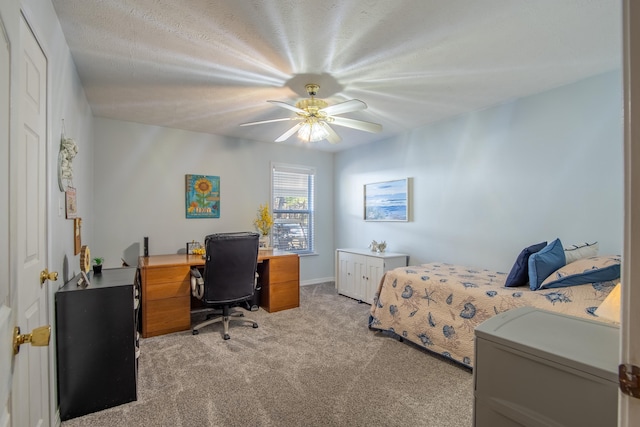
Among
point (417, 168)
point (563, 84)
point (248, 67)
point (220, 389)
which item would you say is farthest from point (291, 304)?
point (563, 84)

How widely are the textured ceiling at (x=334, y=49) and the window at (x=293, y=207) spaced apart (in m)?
1.82

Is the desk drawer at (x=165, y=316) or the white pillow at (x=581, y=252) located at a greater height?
the white pillow at (x=581, y=252)

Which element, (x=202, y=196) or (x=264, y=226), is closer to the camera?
(x=202, y=196)

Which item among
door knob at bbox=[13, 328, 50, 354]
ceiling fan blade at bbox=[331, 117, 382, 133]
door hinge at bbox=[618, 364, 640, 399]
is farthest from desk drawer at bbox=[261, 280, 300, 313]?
door hinge at bbox=[618, 364, 640, 399]

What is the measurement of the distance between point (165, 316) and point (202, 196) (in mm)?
1683

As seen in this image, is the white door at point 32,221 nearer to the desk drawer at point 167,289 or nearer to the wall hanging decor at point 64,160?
the wall hanging decor at point 64,160

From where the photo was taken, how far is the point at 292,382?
2.23 meters

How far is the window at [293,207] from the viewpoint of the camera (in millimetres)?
4957

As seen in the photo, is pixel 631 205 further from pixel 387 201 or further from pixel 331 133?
pixel 387 201

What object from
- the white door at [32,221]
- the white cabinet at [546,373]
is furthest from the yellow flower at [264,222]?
the white cabinet at [546,373]

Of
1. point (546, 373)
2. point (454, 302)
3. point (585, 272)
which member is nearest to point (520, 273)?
point (585, 272)

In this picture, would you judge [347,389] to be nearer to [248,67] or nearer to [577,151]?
[248,67]

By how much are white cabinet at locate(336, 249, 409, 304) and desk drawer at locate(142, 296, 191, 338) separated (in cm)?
216

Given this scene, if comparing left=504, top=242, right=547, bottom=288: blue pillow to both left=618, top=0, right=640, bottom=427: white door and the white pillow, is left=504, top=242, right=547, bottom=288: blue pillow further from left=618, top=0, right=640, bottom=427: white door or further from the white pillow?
left=618, top=0, right=640, bottom=427: white door
